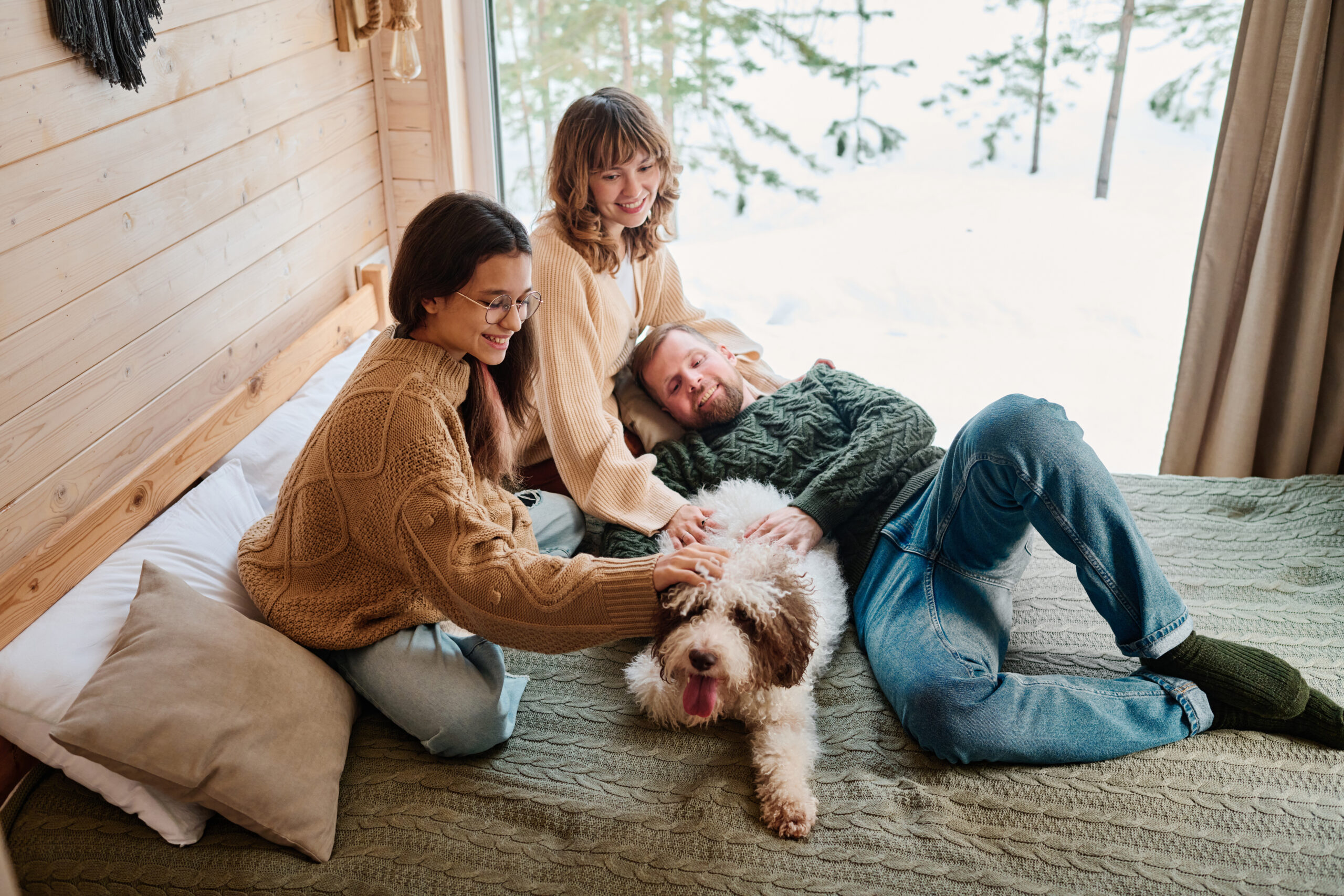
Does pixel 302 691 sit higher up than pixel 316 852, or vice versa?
pixel 302 691

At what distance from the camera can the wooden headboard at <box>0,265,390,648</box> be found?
1534 mm

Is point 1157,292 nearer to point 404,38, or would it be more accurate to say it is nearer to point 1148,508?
point 1148,508

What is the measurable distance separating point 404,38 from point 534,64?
1.41 feet

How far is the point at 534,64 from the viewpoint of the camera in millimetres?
2994

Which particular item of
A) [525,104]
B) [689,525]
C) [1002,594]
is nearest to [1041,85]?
[525,104]

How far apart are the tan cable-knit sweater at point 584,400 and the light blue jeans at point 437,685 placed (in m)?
0.47

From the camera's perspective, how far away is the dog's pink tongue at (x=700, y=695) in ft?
4.72

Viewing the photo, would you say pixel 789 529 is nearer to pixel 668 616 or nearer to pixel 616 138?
pixel 668 616

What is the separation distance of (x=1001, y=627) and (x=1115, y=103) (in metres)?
1.83

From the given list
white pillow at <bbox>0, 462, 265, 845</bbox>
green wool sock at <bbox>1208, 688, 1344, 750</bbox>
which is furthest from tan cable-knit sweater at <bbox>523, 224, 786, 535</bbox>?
green wool sock at <bbox>1208, 688, 1344, 750</bbox>

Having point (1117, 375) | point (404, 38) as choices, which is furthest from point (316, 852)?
point (1117, 375)

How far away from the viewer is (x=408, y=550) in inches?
57.0

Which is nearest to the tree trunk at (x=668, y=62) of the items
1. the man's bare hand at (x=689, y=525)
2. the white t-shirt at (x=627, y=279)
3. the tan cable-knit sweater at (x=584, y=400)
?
the white t-shirt at (x=627, y=279)

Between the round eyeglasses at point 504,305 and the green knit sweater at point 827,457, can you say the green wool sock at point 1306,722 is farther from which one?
the round eyeglasses at point 504,305
